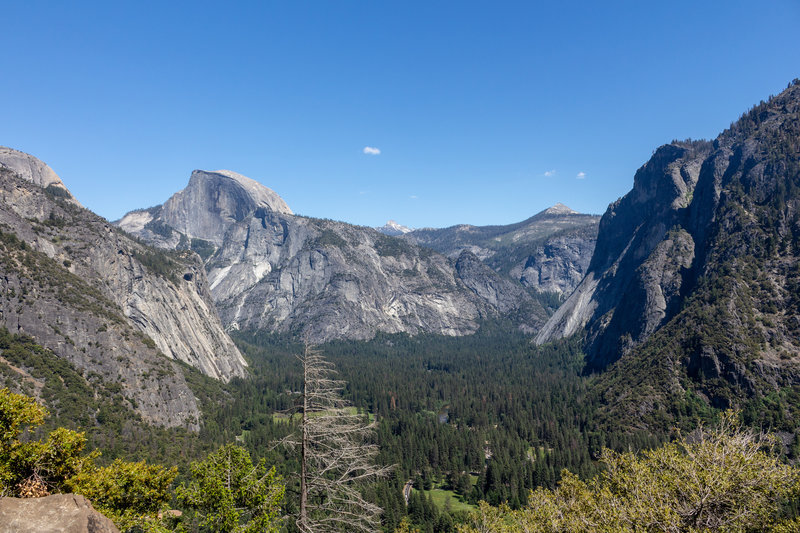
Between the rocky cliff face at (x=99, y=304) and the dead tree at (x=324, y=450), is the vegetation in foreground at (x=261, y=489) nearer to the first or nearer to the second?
the dead tree at (x=324, y=450)

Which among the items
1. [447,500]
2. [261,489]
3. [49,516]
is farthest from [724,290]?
[49,516]

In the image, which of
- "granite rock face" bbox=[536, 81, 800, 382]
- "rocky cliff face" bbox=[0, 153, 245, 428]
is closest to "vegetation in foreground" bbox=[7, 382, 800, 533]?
"rocky cliff face" bbox=[0, 153, 245, 428]

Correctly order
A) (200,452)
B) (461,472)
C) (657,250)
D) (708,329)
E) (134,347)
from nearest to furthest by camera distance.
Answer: (200,452)
(461,472)
(134,347)
(708,329)
(657,250)

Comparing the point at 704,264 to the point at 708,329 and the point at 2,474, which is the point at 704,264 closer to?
the point at 708,329

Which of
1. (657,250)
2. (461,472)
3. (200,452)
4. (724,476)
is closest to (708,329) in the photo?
(657,250)

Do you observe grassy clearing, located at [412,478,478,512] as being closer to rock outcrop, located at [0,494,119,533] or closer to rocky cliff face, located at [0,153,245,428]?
rocky cliff face, located at [0,153,245,428]
